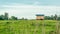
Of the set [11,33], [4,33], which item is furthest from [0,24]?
[11,33]

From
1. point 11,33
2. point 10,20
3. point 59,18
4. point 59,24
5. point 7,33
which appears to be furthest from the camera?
point 10,20

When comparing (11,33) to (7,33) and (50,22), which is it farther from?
(50,22)

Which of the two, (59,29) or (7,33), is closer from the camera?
(59,29)

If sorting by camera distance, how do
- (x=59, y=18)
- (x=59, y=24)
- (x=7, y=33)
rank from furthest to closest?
(x=7, y=33) → (x=59, y=18) → (x=59, y=24)

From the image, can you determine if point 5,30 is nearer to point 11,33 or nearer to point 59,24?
point 11,33

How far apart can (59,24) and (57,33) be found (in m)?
0.46

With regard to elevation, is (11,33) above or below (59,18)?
below

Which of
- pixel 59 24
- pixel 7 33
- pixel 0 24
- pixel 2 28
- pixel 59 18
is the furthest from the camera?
pixel 0 24

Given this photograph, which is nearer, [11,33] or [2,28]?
[11,33]

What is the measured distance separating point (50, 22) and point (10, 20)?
3.72 meters

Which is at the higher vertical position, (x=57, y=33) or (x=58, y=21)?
(x=58, y=21)

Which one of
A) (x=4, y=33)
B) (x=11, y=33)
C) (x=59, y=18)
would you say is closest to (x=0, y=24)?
(x=4, y=33)

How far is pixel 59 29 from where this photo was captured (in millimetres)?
7582

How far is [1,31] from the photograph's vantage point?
14.0 meters
